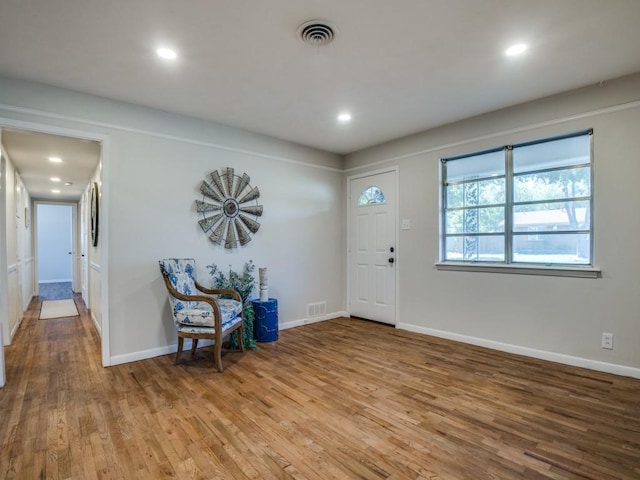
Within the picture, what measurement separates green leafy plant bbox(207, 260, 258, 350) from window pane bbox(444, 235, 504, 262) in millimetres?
2435

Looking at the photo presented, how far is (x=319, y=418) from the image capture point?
2217mm

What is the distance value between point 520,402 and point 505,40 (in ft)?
8.41

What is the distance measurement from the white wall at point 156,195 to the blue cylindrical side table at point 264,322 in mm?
541

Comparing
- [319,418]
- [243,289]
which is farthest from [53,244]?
[319,418]

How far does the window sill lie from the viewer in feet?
9.93

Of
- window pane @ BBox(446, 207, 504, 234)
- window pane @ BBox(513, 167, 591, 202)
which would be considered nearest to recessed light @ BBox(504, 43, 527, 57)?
window pane @ BBox(513, 167, 591, 202)

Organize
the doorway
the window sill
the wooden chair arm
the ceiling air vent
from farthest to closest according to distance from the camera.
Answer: the doorway → the wooden chair arm → the window sill → the ceiling air vent

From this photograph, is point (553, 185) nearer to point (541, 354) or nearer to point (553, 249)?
point (553, 249)

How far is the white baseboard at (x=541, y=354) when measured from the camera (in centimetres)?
286

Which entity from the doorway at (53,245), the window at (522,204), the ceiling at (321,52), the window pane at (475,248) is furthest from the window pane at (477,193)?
the doorway at (53,245)

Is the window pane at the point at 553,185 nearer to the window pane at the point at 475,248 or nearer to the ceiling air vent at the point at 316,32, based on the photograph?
the window pane at the point at 475,248

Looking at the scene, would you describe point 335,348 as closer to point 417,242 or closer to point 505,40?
point 417,242

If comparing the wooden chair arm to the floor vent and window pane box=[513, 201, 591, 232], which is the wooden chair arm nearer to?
the floor vent

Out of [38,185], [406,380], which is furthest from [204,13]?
[38,185]
